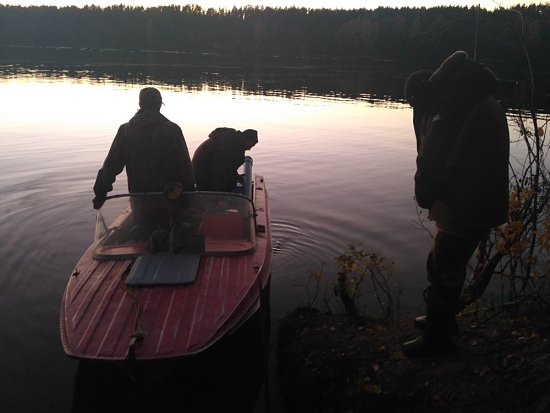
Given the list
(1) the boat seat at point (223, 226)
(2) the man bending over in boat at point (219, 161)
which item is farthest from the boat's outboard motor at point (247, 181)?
(1) the boat seat at point (223, 226)

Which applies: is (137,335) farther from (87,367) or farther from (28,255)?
(28,255)

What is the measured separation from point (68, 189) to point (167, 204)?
7309 millimetres

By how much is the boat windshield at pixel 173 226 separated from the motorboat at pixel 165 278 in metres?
0.01

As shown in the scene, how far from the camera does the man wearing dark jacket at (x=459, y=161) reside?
2.89 m

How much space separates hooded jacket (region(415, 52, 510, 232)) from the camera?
2889mm

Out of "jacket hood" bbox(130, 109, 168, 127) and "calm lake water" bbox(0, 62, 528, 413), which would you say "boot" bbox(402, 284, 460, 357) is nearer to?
"calm lake water" bbox(0, 62, 528, 413)

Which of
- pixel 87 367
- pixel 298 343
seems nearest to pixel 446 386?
pixel 298 343

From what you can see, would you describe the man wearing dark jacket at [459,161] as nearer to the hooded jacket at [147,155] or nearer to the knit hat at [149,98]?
the hooded jacket at [147,155]

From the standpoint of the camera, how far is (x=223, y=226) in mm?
5145

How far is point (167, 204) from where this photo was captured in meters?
4.96

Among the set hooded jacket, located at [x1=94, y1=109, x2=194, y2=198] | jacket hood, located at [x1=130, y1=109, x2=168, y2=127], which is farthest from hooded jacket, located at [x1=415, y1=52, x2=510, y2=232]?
jacket hood, located at [x1=130, y1=109, x2=168, y2=127]

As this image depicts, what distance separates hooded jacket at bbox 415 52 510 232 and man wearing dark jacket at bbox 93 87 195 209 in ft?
10.0

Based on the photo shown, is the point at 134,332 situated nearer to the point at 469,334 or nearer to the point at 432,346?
the point at 432,346

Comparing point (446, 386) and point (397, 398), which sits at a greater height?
point (446, 386)
